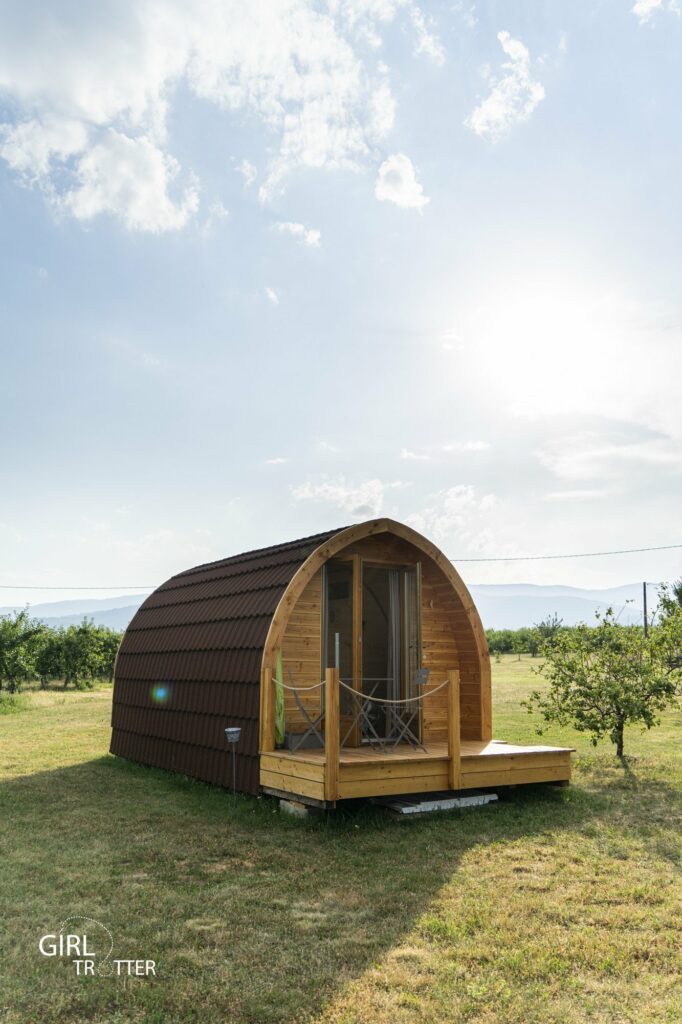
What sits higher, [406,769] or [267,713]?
[267,713]

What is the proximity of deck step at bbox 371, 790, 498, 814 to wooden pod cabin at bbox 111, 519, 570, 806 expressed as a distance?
0.58 feet

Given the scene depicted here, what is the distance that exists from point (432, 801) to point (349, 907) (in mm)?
3001

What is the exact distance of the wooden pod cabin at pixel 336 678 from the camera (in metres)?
8.12

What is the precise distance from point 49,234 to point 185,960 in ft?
39.1

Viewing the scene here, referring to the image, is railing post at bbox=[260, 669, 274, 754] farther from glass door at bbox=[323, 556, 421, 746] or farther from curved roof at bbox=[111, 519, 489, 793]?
glass door at bbox=[323, 556, 421, 746]

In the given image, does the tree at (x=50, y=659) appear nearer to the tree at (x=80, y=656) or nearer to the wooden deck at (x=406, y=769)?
the tree at (x=80, y=656)

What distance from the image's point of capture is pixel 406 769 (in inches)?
309

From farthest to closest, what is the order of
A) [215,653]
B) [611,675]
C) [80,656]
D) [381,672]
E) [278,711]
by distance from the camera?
[80,656], [611,675], [381,672], [215,653], [278,711]

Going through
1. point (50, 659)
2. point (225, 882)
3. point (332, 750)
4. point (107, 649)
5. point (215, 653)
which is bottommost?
point (225, 882)

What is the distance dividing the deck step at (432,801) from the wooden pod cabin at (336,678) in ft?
0.58

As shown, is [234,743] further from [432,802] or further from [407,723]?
[432,802]

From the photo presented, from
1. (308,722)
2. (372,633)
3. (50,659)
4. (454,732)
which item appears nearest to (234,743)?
(308,722)

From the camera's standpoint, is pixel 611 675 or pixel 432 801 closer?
pixel 432 801

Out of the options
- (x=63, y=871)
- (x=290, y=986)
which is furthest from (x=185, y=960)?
(x=63, y=871)
